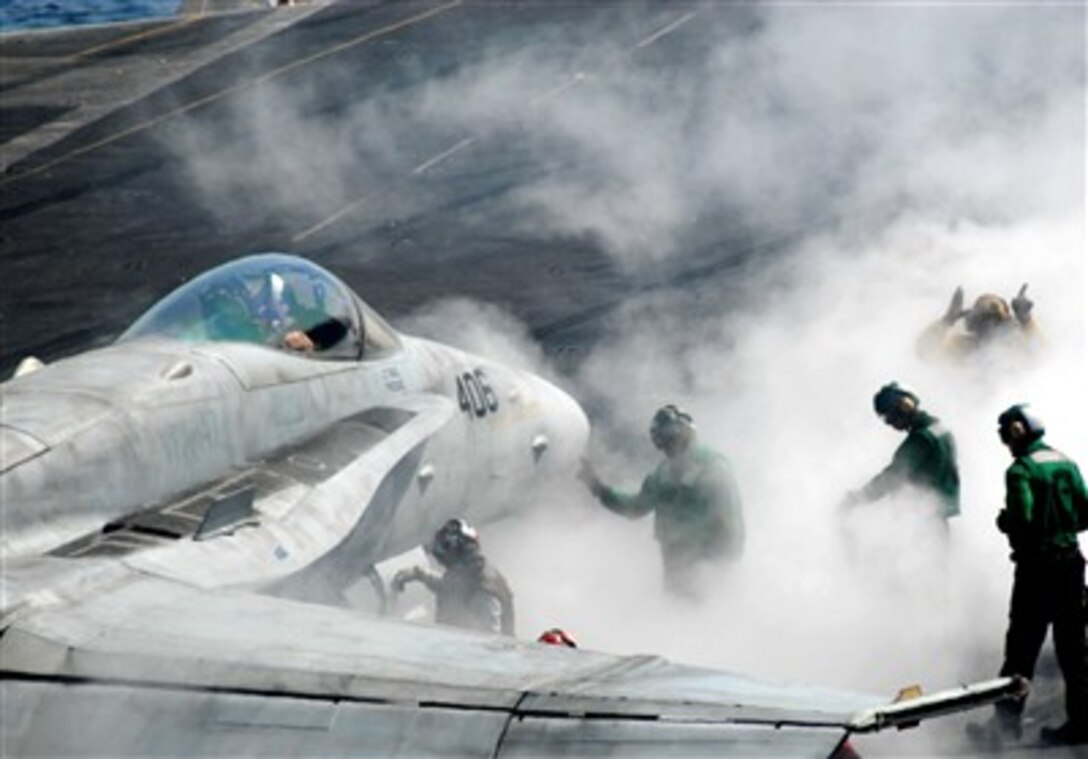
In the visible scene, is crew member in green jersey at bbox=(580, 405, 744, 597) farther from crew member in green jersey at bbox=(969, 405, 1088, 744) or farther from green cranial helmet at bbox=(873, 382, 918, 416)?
crew member in green jersey at bbox=(969, 405, 1088, 744)

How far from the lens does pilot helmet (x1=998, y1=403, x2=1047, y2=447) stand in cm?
1442

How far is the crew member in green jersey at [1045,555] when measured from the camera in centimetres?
1428

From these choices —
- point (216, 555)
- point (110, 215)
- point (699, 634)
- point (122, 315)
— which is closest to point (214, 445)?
point (216, 555)

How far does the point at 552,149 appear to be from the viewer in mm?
33656

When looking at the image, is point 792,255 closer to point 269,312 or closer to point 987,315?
point 987,315

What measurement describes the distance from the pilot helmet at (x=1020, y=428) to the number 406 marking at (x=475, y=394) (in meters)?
4.72

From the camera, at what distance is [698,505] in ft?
53.9

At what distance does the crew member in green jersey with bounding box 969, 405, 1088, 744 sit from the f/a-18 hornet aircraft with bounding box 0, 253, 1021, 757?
4.50 metres

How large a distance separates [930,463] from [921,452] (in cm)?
11

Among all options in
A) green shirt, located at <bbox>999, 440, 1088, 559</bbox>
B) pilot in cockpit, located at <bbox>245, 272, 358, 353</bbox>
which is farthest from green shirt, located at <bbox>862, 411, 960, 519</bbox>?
pilot in cockpit, located at <bbox>245, 272, 358, 353</bbox>

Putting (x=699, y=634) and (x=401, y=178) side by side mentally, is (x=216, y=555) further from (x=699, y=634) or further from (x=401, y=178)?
(x=401, y=178)

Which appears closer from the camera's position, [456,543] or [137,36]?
[456,543]

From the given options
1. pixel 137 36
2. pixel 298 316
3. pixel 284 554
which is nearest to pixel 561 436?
pixel 298 316

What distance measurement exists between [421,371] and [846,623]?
3908 mm
